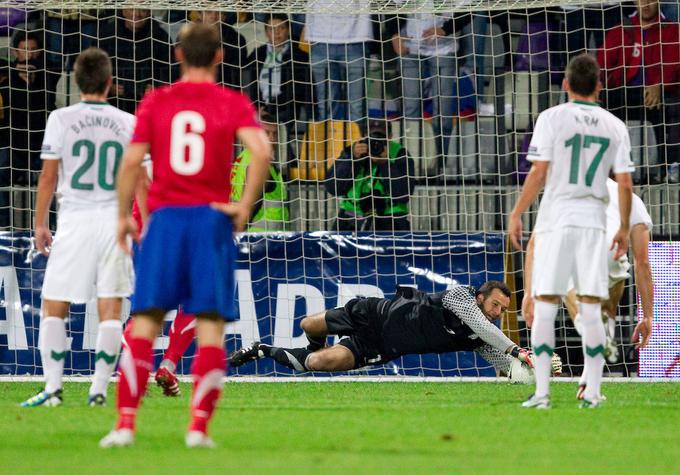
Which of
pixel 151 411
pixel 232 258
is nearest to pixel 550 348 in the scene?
pixel 151 411

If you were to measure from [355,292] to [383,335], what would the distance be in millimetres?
1037

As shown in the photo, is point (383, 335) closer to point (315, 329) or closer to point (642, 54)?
point (315, 329)

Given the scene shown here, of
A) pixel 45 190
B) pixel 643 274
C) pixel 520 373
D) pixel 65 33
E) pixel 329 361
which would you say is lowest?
pixel 520 373

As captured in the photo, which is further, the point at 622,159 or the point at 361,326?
the point at 361,326

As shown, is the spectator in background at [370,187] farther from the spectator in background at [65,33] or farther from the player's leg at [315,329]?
the spectator in background at [65,33]

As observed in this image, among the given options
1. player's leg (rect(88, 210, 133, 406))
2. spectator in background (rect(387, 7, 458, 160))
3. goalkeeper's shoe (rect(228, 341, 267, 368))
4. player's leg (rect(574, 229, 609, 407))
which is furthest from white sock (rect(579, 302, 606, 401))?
spectator in background (rect(387, 7, 458, 160))

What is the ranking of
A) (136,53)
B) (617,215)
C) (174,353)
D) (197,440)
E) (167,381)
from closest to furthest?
1. (197,440)
2. (167,381)
3. (174,353)
4. (617,215)
5. (136,53)

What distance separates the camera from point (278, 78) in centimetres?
1303

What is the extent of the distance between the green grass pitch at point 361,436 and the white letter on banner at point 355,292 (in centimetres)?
282

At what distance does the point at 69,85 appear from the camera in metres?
12.8

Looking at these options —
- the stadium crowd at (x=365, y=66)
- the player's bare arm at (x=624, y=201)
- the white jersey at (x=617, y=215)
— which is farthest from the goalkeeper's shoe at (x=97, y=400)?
the stadium crowd at (x=365, y=66)

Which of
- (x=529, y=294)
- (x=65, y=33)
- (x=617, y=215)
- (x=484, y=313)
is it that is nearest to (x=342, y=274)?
(x=484, y=313)

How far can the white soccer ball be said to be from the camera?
10234 mm

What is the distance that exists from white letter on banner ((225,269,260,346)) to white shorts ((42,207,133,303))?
13.9 ft
